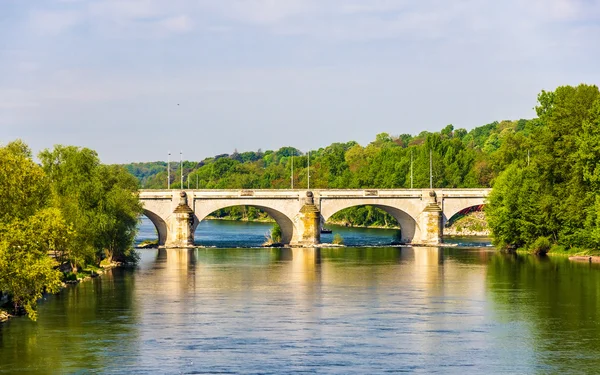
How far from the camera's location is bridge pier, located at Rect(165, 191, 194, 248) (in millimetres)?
107500

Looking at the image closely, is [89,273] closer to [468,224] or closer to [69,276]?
[69,276]

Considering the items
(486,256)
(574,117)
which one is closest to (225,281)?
(486,256)

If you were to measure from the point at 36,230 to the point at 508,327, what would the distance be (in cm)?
2298

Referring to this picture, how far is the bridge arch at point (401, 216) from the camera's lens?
113500 millimetres

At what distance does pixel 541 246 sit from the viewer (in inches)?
3748

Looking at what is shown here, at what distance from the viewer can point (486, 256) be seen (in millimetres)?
96125

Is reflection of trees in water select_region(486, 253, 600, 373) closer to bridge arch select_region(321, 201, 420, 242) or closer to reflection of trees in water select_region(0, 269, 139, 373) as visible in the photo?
reflection of trees in water select_region(0, 269, 139, 373)

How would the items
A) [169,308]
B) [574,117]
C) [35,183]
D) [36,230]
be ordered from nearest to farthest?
1. [36,230]
2. [35,183]
3. [169,308]
4. [574,117]

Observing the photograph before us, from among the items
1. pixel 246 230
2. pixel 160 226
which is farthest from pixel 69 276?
pixel 246 230

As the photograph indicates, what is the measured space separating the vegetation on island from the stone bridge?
10865mm

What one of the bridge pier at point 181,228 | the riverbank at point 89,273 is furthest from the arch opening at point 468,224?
the riverbank at point 89,273

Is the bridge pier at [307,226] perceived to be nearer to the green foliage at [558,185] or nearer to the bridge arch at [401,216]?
the bridge arch at [401,216]

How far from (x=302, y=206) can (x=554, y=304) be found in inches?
2047

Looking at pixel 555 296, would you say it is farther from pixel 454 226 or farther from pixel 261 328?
pixel 454 226
